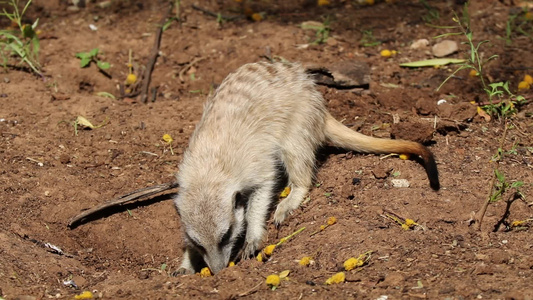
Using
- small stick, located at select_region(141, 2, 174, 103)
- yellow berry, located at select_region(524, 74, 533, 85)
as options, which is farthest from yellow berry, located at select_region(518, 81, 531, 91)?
small stick, located at select_region(141, 2, 174, 103)

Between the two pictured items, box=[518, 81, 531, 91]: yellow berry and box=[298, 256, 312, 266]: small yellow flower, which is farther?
box=[518, 81, 531, 91]: yellow berry

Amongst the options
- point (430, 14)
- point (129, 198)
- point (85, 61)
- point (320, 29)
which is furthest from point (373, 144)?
point (85, 61)

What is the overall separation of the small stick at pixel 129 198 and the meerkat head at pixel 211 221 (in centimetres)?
30

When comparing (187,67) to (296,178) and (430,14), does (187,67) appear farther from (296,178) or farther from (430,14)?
(430,14)

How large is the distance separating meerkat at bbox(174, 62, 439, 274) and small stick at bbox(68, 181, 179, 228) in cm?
21

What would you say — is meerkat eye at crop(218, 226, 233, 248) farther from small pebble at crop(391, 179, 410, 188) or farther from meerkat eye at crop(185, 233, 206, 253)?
small pebble at crop(391, 179, 410, 188)

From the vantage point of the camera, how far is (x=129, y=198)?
400 centimetres

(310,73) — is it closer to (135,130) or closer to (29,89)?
(135,130)

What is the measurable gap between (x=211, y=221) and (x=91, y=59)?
103 inches

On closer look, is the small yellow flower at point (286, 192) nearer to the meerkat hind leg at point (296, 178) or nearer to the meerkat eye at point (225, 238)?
the meerkat hind leg at point (296, 178)

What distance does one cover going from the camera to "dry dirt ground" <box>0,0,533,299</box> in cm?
312

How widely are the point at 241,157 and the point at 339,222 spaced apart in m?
0.81

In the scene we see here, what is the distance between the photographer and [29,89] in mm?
5043

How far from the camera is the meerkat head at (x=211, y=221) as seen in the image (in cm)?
353
